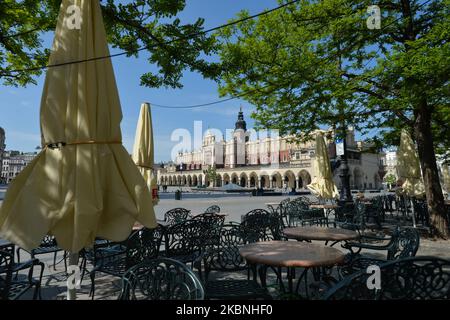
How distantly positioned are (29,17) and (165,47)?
2.22 meters

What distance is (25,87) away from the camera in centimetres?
649

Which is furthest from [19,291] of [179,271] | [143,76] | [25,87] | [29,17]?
[25,87]

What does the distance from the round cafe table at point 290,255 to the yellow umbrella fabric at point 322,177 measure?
623 centimetres

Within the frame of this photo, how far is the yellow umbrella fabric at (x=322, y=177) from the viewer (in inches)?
362

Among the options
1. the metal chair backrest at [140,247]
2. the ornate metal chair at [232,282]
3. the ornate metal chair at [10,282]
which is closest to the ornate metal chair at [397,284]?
the ornate metal chair at [232,282]

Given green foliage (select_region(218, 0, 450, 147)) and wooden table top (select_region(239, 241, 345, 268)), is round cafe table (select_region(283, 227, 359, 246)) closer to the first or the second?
wooden table top (select_region(239, 241, 345, 268))

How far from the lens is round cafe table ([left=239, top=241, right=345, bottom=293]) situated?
8.41ft

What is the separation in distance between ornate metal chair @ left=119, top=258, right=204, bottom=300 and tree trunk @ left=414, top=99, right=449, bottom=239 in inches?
310

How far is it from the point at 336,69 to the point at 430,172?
363 cm

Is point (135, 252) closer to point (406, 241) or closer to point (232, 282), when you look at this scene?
point (232, 282)

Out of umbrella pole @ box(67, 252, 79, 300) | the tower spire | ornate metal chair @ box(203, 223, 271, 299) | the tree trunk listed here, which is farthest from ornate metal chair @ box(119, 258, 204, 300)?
the tower spire

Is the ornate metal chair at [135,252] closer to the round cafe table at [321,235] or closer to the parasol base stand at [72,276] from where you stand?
the parasol base stand at [72,276]

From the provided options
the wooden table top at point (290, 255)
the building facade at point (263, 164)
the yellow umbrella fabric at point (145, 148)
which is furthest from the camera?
the building facade at point (263, 164)

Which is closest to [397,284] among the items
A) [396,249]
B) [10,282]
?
[396,249]
